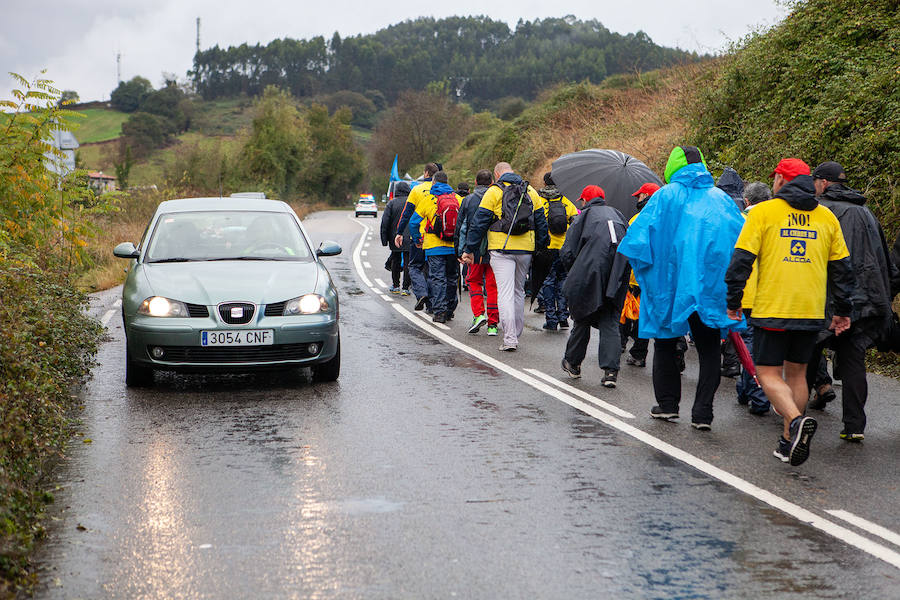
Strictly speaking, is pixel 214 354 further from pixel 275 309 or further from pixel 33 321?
pixel 33 321

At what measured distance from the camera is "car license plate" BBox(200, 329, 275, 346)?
823 centimetres

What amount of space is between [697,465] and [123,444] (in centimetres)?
374

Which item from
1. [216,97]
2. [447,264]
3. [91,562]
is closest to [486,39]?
[216,97]

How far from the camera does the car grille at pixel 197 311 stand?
8320mm

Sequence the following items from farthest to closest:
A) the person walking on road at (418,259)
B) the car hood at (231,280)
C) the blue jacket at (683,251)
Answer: the person walking on road at (418,259) → the car hood at (231,280) → the blue jacket at (683,251)

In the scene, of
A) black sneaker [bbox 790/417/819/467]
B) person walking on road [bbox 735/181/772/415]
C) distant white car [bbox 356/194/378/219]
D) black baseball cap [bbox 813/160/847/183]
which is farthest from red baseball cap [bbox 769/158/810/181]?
distant white car [bbox 356/194/378/219]

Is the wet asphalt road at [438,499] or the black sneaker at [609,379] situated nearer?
the wet asphalt road at [438,499]

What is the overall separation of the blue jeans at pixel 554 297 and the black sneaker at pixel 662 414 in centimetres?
556

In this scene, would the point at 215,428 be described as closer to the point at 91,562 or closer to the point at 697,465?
the point at 91,562

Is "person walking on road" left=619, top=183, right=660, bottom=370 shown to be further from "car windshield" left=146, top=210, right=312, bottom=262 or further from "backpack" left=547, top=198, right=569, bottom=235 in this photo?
"car windshield" left=146, top=210, right=312, bottom=262

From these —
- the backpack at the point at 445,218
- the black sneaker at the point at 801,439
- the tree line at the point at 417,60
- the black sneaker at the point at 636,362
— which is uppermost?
the tree line at the point at 417,60

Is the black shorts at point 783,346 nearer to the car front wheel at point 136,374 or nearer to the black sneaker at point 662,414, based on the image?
the black sneaker at point 662,414

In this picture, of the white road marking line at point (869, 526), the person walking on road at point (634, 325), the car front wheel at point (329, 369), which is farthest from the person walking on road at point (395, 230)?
the white road marking line at point (869, 526)

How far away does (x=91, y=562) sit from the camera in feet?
14.6
